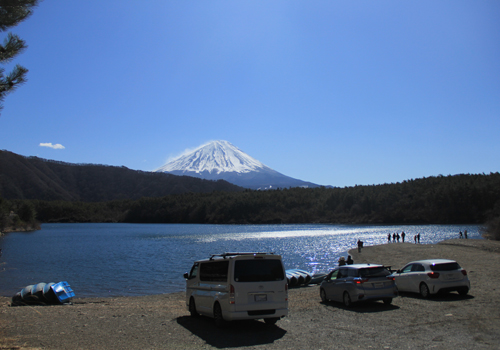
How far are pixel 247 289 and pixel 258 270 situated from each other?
623 millimetres

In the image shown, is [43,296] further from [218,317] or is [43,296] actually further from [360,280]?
[360,280]

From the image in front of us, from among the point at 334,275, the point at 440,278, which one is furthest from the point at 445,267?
the point at 334,275

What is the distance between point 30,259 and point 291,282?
34.4 metres

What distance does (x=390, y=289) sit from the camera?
1277 cm

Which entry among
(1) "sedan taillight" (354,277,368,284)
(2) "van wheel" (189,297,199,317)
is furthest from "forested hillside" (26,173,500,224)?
(2) "van wheel" (189,297,199,317)

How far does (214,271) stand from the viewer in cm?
1090

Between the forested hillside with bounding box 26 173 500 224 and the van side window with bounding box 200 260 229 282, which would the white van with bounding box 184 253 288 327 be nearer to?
the van side window with bounding box 200 260 229 282

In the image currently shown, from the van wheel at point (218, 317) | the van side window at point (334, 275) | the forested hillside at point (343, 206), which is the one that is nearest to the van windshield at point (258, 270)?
the van wheel at point (218, 317)

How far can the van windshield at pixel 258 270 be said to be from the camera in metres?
9.98

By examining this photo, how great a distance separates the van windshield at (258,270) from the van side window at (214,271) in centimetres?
41

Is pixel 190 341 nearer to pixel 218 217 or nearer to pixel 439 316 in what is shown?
pixel 439 316

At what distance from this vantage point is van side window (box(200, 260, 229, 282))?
10282 mm

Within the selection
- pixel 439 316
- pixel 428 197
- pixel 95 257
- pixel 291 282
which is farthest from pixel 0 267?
pixel 428 197

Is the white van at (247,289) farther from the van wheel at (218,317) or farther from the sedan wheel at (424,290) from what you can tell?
the sedan wheel at (424,290)
